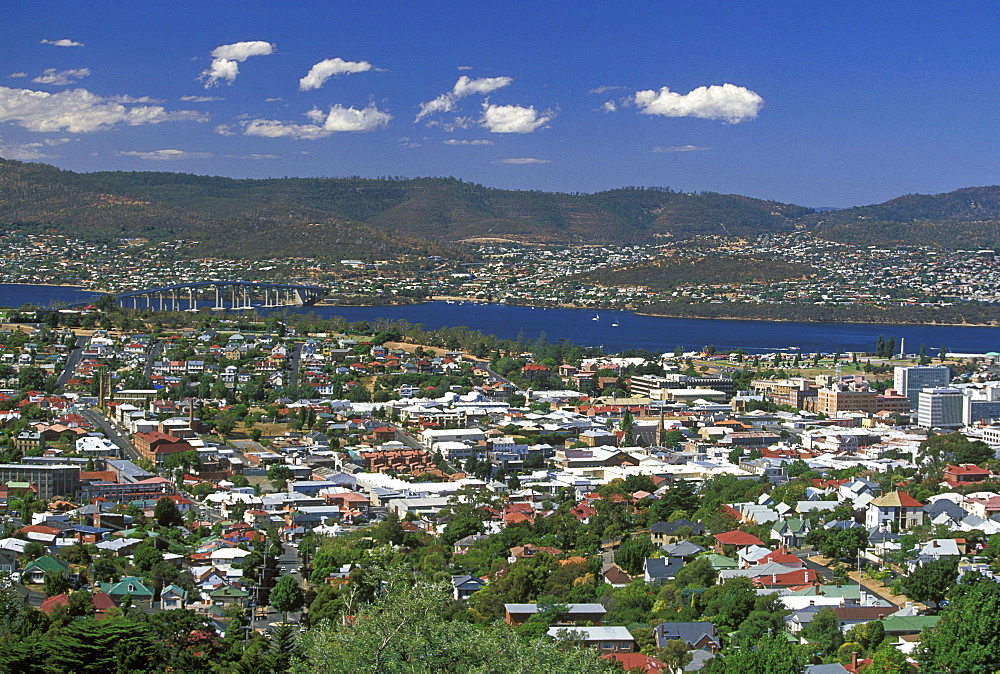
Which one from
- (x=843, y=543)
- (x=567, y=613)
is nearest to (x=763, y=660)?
(x=567, y=613)

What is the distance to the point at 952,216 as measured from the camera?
119 metres

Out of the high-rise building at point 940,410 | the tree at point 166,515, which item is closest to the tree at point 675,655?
the tree at point 166,515

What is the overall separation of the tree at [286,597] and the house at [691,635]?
300 cm

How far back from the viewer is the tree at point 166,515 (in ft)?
52.4

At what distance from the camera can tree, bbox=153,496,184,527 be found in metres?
16.0

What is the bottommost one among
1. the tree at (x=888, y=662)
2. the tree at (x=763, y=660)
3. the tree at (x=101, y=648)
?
the tree at (x=888, y=662)

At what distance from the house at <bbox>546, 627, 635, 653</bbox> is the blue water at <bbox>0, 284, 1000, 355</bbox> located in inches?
1107

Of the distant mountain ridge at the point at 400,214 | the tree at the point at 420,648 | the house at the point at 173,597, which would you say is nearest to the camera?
the tree at the point at 420,648

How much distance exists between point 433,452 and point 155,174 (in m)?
98.9

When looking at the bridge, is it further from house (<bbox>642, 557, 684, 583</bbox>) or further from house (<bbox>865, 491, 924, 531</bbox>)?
house (<bbox>642, 557, 684, 583</bbox>)

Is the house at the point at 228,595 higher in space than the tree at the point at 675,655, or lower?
lower

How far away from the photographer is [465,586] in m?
13.1

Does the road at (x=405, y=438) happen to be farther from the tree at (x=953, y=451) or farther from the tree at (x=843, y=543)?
the tree at (x=843, y=543)

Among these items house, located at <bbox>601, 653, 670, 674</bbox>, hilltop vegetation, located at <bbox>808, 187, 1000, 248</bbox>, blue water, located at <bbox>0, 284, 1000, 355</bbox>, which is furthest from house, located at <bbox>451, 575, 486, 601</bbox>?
hilltop vegetation, located at <bbox>808, 187, 1000, 248</bbox>
